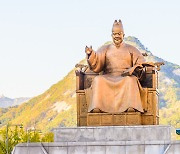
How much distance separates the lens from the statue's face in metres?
20.0

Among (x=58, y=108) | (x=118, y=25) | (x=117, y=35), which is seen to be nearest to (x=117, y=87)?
(x=117, y=35)

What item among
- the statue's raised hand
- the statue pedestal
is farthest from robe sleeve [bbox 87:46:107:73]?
the statue pedestal

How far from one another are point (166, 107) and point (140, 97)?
94022 mm

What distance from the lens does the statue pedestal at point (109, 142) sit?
17766mm

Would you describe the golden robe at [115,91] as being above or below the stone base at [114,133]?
above

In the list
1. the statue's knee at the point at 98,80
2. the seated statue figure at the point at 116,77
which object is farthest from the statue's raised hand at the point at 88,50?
the statue's knee at the point at 98,80

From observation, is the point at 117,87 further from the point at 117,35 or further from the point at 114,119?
the point at 117,35

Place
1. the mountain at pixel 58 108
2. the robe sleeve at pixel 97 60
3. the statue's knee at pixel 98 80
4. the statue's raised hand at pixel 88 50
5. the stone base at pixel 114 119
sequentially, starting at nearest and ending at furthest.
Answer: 1. the stone base at pixel 114 119
2. the statue's knee at pixel 98 80
3. the statue's raised hand at pixel 88 50
4. the robe sleeve at pixel 97 60
5. the mountain at pixel 58 108

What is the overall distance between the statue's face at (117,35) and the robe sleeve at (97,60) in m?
0.39

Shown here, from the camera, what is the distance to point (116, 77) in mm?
19672

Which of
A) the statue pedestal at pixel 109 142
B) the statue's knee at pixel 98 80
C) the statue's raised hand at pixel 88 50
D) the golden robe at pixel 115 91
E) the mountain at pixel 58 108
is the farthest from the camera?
the mountain at pixel 58 108

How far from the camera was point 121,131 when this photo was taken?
1856cm

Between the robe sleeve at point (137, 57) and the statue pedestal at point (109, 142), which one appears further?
the robe sleeve at point (137, 57)

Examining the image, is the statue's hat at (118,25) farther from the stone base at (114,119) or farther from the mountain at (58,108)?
the mountain at (58,108)
